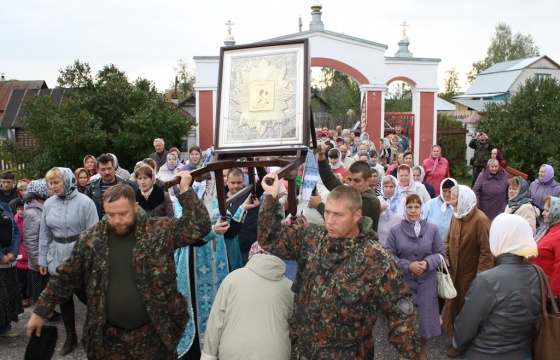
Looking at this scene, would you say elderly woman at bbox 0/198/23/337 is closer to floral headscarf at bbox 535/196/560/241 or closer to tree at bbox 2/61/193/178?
floral headscarf at bbox 535/196/560/241

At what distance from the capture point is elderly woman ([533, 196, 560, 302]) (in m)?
4.02

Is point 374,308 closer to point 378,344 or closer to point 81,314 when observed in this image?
point 378,344

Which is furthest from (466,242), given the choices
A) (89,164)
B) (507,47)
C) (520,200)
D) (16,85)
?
(507,47)

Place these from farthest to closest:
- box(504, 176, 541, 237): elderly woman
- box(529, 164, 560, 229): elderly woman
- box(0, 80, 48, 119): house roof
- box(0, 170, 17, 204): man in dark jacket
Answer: box(0, 80, 48, 119): house roof, box(529, 164, 560, 229): elderly woman, box(0, 170, 17, 204): man in dark jacket, box(504, 176, 541, 237): elderly woman

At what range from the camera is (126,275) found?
3.26 meters

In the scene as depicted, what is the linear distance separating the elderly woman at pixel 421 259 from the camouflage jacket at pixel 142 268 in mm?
2416

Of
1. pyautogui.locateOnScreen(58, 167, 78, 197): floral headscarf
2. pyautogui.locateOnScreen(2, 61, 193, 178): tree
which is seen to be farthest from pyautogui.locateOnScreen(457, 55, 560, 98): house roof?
pyautogui.locateOnScreen(58, 167, 78, 197): floral headscarf

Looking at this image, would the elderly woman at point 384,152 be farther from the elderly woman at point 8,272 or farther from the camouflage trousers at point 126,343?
the camouflage trousers at point 126,343

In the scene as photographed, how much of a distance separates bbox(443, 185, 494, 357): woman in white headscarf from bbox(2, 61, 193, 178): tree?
1168 cm

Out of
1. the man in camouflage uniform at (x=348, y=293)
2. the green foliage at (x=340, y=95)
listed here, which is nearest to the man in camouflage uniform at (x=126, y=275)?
the man in camouflage uniform at (x=348, y=293)

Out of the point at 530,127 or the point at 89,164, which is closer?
the point at 89,164

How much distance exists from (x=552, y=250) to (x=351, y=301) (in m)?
2.37

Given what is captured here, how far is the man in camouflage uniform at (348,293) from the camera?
282 centimetres

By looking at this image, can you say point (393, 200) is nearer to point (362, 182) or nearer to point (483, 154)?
point (362, 182)
